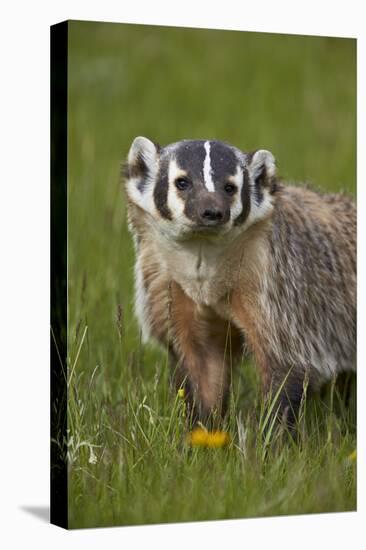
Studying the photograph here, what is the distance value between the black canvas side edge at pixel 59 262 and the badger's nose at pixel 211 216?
0.52 meters

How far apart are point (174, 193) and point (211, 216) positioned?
0.78ft

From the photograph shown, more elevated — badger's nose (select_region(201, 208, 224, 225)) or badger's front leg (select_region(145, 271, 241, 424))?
badger's nose (select_region(201, 208, 224, 225))

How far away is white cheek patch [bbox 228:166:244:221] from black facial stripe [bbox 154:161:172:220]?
0.78ft

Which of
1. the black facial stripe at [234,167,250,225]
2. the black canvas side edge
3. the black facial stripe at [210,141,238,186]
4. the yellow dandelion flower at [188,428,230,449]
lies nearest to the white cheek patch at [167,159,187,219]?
the black facial stripe at [210,141,238,186]

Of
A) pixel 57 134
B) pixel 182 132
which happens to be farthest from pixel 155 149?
pixel 182 132

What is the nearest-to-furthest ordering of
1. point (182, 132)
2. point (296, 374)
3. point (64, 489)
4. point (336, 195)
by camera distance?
point (64, 489) < point (296, 374) < point (336, 195) < point (182, 132)

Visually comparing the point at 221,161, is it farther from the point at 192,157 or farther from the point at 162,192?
the point at 162,192

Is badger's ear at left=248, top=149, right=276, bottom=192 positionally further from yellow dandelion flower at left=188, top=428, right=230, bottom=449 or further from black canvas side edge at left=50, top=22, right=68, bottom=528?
yellow dandelion flower at left=188, top=428, right=230, bottom=449

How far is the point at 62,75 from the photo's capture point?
4.66 metres

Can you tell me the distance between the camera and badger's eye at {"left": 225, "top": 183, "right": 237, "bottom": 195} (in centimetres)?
469

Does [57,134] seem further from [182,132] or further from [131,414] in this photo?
[182,132]

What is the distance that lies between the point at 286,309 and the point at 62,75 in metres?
1.30

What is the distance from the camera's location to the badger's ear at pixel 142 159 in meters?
4.88

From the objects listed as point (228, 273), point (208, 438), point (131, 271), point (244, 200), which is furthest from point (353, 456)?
point (131, 271)
